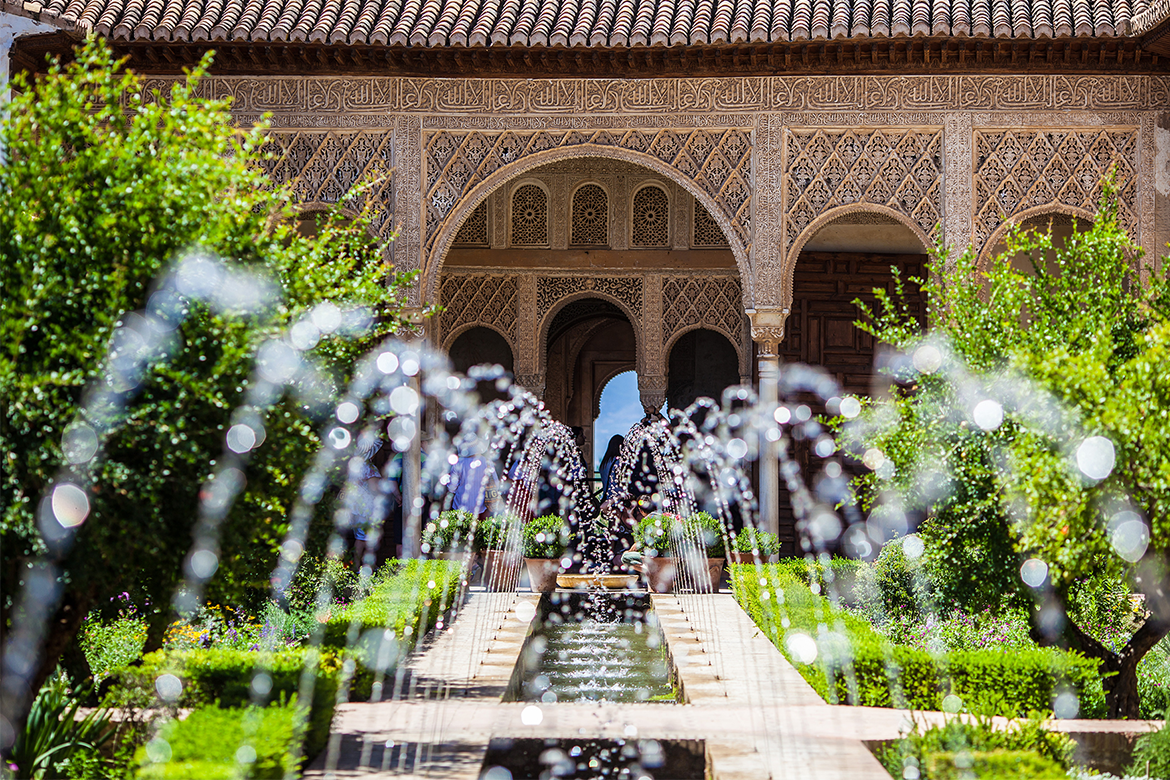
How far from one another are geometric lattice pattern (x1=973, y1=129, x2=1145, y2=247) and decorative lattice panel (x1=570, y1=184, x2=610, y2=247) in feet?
15.8

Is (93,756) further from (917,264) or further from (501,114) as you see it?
(917,264)

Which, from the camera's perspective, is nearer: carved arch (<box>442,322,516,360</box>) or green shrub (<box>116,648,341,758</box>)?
green shrub (<box>116,648,341,758</box>)

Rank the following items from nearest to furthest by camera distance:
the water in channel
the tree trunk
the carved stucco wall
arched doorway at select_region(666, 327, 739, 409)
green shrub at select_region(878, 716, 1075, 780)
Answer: green shrub at select_region(878, 716, 1075, 780), the tree trunk, the water in channel, the carved stucco wall, arched doorway at select_region(666, 327, 739, 409)

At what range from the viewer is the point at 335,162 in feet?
36.4

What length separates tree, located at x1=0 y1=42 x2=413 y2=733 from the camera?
4.28m

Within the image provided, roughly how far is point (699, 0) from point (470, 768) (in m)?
8.57

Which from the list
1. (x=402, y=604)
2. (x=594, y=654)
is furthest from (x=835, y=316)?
(x=402, y=604)

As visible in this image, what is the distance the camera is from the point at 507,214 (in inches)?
561

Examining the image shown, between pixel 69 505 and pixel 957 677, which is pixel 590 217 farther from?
pixel 69 505

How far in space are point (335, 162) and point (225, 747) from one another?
7.97 meters

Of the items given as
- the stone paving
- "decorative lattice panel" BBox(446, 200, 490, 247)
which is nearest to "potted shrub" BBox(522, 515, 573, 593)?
the stone paving

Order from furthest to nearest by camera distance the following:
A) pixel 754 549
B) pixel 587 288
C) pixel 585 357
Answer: pixel 585 357 → pixel 587 288 → pixel 754 549

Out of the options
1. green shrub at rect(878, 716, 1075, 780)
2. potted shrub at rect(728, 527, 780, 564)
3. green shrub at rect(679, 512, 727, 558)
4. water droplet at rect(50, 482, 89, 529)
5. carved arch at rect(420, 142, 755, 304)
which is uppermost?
carved arch at rect(420, 142, 755, 304)

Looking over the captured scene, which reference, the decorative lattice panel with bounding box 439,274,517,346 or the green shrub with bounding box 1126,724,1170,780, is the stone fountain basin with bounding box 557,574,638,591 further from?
the green shrub with bounding box 1126,724,1170,780
